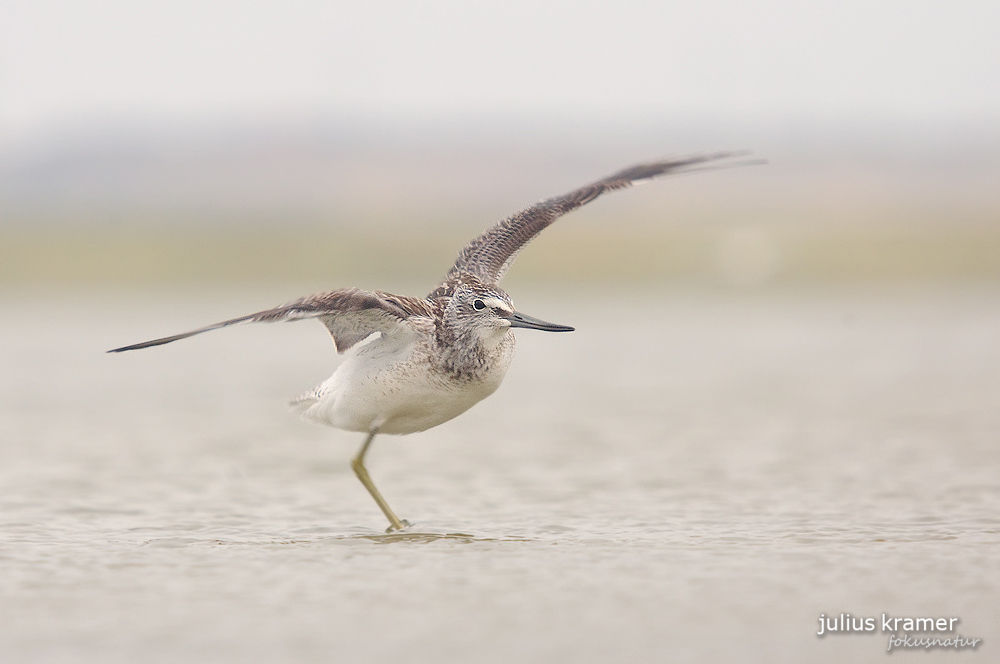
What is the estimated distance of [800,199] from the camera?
156 meters

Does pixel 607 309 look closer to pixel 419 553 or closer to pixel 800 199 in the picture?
pixel 419 553

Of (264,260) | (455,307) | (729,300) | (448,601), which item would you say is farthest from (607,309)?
(448,601)

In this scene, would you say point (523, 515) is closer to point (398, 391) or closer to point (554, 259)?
point (398, 391)

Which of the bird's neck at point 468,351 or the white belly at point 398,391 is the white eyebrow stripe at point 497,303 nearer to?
the bird's neck at point 468,351

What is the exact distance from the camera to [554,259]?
4922 cm

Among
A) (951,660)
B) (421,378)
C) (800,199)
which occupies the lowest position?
(951,660)

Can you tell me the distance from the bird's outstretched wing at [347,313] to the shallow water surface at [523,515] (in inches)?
68.7

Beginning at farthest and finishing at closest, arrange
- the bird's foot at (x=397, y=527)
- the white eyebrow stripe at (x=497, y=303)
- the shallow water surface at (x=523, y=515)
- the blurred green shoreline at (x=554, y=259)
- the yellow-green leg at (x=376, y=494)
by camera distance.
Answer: the blurred green shoreline at (x=554, y=259) < the yellow-green leg at (x=376, y=494) < the bird's foot at (x=397, y=527) < the white eyebrow stripe at (x=497, y=303) < the shallow water surface at (x=523, y=515)

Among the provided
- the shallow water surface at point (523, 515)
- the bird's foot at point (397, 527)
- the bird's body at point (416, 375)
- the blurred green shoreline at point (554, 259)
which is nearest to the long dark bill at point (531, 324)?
the bird's body at point (416, 375)

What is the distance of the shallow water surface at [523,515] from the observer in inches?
314

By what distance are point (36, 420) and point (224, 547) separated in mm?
8998

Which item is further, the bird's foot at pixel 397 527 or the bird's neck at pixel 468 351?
the bird's foot at pixel 397 527

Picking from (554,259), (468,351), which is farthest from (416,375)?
(554,259)

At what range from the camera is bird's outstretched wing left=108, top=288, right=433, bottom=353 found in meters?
9.95
